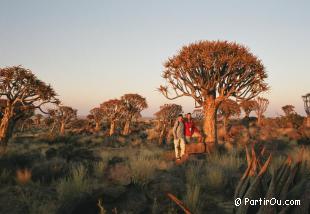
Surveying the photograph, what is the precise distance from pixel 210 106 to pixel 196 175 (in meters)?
8.71

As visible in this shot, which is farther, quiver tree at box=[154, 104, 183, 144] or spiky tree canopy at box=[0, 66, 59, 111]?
quiver tree at box=[154, 104, 183, 144]

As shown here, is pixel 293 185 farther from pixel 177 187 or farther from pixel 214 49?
pixel 214 49

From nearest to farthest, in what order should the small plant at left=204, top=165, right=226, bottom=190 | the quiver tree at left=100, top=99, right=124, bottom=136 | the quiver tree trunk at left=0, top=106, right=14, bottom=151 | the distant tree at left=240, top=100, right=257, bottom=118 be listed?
the small plant at left=204, top=165, right=226, bottom=190
the quiver tree trunk at left=0, top=106, right=14, bottom=151
the quiver tree at left=100, top=99, right=124, bottom=136
the distant tree at left=240, top=100, right=257, bottom=118

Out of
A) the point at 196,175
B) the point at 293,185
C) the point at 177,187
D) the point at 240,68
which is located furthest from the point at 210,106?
the point at 293,185

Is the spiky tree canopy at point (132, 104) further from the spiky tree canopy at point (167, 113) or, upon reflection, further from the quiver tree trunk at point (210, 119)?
the quiver tree trunk at point (210, 119)

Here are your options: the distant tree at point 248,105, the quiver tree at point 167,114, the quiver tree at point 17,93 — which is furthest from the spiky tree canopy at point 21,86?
the distant tree at point 248,105

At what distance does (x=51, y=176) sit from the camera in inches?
310

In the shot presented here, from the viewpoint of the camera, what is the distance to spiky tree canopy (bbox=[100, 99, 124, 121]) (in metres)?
37.8

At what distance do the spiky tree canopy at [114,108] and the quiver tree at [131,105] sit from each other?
0.64m

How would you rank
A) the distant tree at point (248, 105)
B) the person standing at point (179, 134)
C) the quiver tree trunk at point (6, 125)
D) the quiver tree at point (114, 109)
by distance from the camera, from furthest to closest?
the distant tree at point (248, 105)
the quiver tree at point (114, 109)
the quiver tree trunk at point (6, 125)
the person standing at point (179, 134)

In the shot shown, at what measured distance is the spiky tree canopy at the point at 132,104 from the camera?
38.8 m

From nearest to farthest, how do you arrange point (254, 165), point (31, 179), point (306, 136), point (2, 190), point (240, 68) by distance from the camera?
point (254, 165) → point (2, 190) → point (31, 179) → point (240, 68) → point (306, 136)

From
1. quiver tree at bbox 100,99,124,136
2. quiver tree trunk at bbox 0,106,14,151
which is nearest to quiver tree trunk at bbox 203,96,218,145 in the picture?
quiver tree trunk at bbox 0,106,14,151

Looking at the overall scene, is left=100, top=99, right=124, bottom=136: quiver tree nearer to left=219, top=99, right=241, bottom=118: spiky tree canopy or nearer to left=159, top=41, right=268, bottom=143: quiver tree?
left=219, top=99, right=241, bottom=118: spiky tree canopy
